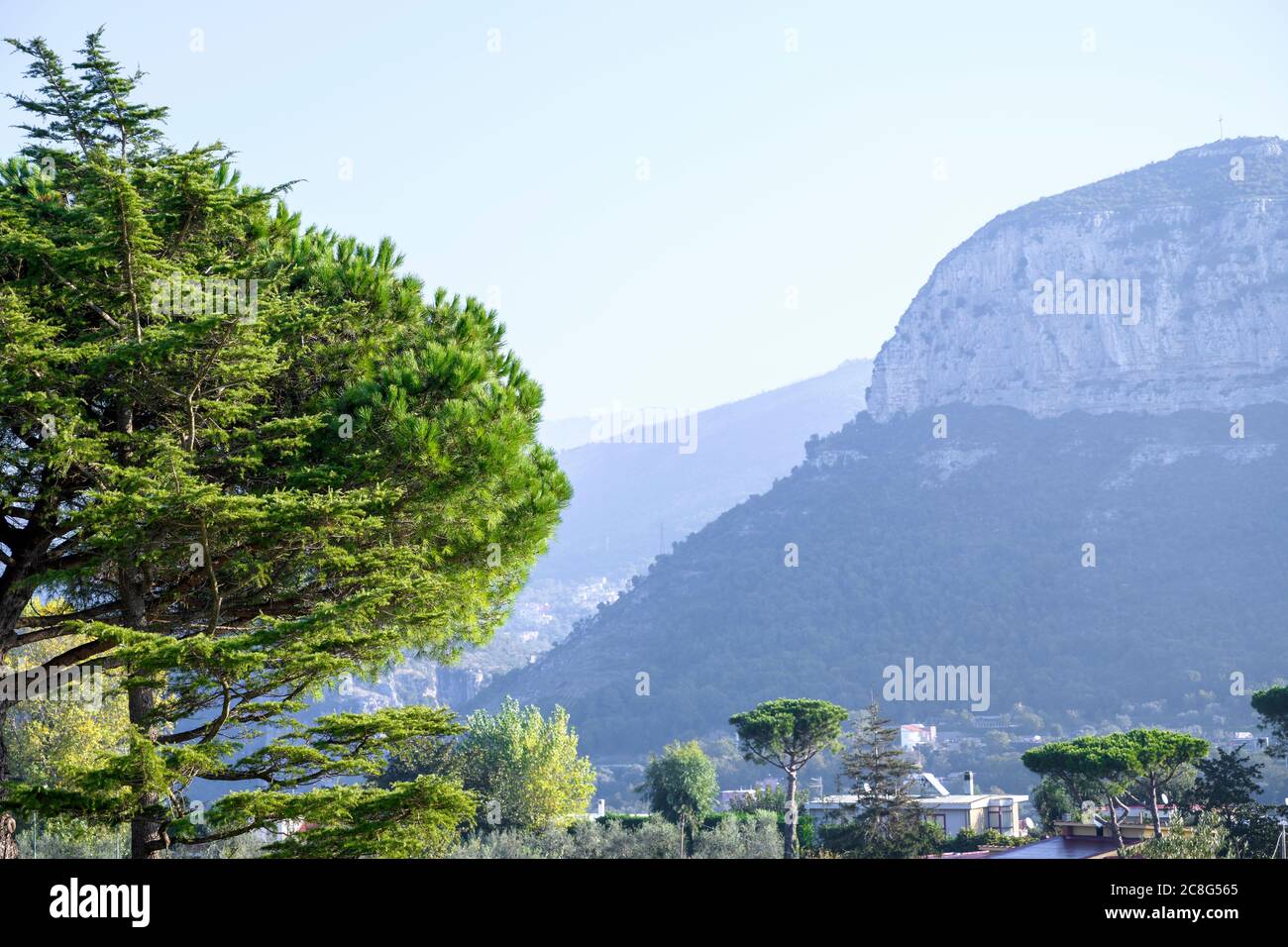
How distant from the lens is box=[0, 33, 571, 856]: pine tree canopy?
9445mm

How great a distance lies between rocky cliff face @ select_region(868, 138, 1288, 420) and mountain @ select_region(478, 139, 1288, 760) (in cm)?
24

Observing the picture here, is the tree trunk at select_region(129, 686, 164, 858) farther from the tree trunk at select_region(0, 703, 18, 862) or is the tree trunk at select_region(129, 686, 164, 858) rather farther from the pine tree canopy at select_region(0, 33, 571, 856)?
the tree trunk at select_region(0, 703, 18, 862)

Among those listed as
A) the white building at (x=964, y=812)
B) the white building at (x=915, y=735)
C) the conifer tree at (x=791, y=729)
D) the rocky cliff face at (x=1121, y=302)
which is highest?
the rocky cliff face at (x=1121, y=302)

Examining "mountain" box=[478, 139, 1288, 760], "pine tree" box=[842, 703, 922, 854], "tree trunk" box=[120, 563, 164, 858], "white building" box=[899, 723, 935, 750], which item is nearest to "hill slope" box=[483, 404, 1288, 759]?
"mountain" box=[478, 139, 1288, 760]

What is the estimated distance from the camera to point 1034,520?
105 metres

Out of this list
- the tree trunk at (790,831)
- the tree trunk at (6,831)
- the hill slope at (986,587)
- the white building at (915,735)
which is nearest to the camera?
the tree trunk at (6,831)

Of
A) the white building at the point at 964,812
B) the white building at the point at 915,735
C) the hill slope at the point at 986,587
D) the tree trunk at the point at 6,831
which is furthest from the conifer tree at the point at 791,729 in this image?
the hill slope at the point at 986,587

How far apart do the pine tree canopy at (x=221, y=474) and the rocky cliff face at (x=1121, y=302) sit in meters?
113

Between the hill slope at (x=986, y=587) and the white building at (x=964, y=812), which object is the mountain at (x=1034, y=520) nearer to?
the hill slope at (x=986, y=587)

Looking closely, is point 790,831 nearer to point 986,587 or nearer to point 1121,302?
point 986,587

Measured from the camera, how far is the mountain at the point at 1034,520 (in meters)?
91.9

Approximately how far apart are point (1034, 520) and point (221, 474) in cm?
10084

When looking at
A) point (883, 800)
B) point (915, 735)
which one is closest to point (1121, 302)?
point (915, 735)

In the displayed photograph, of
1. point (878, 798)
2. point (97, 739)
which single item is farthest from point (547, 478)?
point (878, 798)
